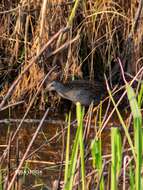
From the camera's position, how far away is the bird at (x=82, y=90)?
6368 millimetres

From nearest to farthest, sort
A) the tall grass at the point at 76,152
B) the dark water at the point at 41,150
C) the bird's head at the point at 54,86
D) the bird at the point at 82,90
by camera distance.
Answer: the tall grass at the point at 76,152, the dark water at the point at 41,150, the bird's head at the point at 54,86, the bird at the point at 82,90

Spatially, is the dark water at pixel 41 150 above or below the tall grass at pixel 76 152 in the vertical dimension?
below

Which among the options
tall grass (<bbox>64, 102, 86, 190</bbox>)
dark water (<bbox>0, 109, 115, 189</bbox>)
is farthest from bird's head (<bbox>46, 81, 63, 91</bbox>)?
tall grass (<bbox>64, 102, 86, 190</bbox>)

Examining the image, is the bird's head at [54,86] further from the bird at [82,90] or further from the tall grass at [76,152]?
the tall grass at [76,152]

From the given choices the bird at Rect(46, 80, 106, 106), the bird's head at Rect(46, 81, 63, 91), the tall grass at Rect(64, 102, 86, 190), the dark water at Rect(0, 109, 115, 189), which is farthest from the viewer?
the bird at Rect(46, 80, 106, 106)

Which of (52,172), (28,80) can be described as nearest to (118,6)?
(28,80)

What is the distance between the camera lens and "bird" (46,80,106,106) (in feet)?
20.9

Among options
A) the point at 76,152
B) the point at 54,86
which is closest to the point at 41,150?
the point at 54,86

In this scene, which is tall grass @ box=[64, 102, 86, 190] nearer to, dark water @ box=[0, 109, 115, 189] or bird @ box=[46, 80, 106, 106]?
dark water @ box=[0, 109, 115, 189]

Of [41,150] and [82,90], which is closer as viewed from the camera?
[41,150]

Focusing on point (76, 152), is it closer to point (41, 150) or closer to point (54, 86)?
point (41, 150)

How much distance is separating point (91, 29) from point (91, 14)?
0.60ft

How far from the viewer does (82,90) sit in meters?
6.56

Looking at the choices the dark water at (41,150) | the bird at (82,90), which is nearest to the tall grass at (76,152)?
the dark water at (41,150)
